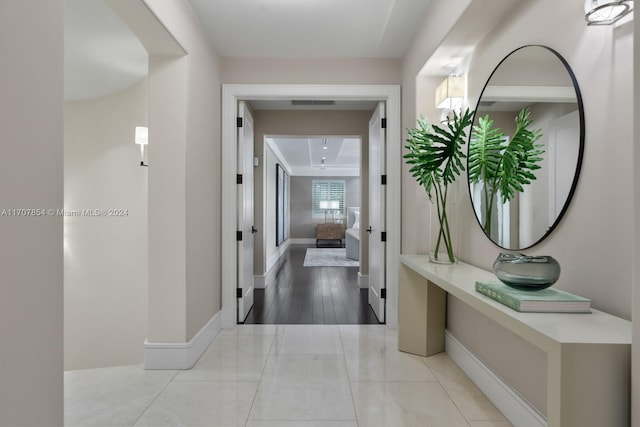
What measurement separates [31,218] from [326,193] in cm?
1056

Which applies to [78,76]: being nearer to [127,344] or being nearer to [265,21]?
[265,21]

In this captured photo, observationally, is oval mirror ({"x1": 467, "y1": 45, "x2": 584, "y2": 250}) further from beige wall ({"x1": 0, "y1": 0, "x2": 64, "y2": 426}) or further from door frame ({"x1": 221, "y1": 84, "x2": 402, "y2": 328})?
beige wall ({"x1": 0, "y1": 0, "x2": 64, "y2": 426})

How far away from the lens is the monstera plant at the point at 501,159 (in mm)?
1641

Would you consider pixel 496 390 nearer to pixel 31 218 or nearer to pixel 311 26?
pixel 31 218

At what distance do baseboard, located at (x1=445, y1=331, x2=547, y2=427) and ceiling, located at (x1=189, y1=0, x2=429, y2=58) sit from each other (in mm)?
2339

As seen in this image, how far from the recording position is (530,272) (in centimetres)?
127

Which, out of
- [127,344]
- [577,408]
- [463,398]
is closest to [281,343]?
[463,398]

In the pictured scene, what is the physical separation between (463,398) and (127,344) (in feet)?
10.6

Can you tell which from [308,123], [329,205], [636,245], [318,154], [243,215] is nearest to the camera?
[636,245]

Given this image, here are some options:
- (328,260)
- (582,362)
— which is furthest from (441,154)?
(328,260)

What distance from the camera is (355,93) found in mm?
3207

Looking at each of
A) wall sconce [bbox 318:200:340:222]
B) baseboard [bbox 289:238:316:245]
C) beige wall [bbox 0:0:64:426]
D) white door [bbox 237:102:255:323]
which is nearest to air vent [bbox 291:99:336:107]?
white door [bbox 237:102:255:323]

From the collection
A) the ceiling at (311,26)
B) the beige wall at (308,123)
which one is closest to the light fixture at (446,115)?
the ceiling at (311,26)

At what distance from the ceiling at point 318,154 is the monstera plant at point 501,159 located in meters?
2.88
